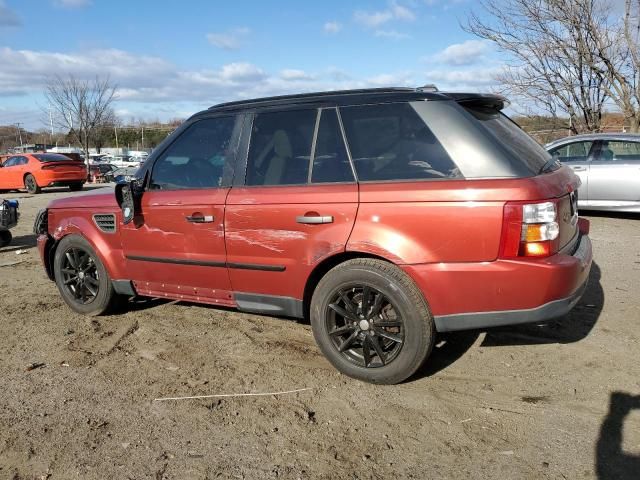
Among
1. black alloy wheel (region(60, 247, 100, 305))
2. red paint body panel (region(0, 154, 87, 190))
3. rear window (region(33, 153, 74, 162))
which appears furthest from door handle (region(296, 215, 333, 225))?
rear window (region(33, 153, 74, 162))

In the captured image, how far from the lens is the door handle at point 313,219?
3.40 metres

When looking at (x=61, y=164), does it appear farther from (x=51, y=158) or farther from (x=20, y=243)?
(x=20, y=243)

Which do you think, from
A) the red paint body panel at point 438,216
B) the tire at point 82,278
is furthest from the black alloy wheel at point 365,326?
the tire at point 82,278

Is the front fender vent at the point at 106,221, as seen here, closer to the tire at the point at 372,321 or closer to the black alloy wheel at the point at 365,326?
the tire at the point at 372,321

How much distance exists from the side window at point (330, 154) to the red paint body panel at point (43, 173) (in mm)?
18371

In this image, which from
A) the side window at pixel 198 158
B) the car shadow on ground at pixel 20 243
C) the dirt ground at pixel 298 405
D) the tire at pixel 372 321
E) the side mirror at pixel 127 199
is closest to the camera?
the dirt ground at pixel 298 405

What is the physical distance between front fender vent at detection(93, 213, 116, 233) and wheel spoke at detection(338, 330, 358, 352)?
2.25 meters

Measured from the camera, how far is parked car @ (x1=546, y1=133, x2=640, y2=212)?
908 centimetres

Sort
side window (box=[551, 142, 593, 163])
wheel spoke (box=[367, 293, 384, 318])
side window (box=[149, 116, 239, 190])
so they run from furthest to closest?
side window (box=[551, 142, 593, 163]) → side window (box=[149, 116, 239, 190]) → wheel spoke (box=[367, 293, 384, 318])

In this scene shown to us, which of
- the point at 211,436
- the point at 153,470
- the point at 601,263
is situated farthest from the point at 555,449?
the point at 601,263

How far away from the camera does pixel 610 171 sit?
9.20 m

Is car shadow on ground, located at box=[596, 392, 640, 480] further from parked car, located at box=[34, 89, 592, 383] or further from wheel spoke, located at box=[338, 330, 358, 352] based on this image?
wheel spoke, located at box=[338, 330, 358, 352]

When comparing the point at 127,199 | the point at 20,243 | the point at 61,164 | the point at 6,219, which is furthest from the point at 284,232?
the point at 61,164

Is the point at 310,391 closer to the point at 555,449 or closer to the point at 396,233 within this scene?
the point at 396,233
